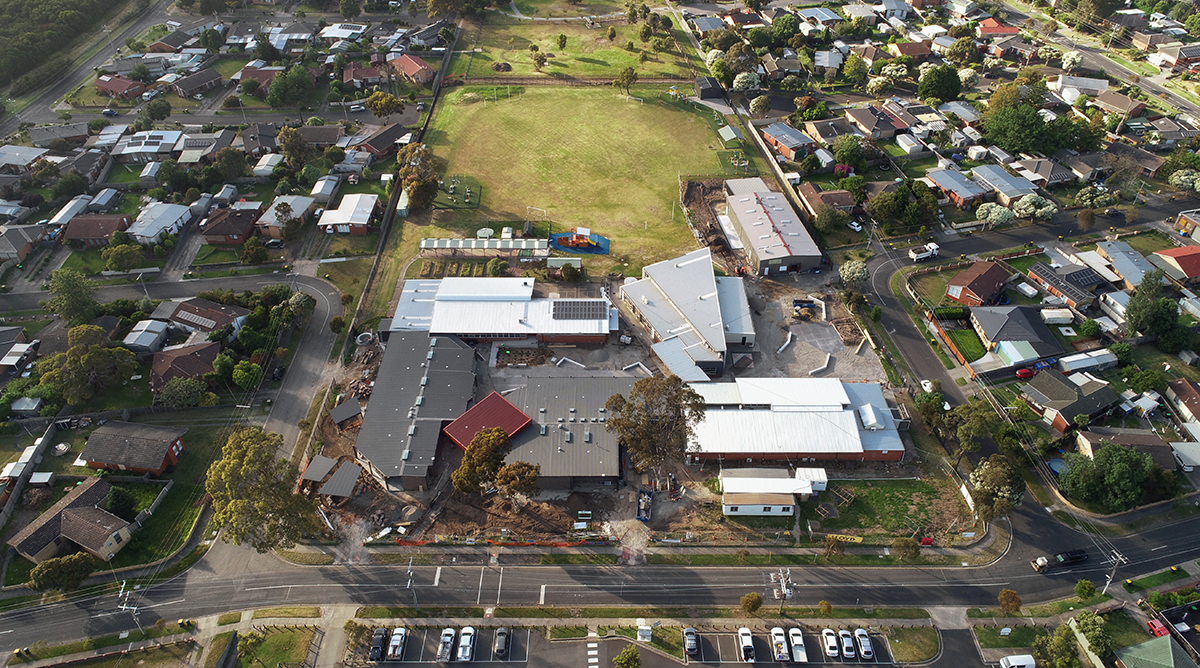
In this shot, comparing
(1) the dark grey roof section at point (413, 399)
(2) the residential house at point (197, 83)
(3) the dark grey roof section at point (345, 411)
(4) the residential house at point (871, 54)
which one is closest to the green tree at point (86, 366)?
(3) the dark grey roof section at point (345, 411)

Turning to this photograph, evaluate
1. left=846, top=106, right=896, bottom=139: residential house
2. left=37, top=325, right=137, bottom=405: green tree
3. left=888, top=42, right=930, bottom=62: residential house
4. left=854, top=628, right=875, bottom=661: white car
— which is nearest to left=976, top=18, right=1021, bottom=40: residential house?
left=888, top=42, right=930, bottom=62: residential house

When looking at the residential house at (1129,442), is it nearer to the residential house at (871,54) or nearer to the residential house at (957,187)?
the residential house at (957,187)

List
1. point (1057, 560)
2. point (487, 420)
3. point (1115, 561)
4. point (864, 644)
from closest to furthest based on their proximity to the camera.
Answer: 1. point (864, 644)
2. point (1057, 560)
3. point (1115, 561)
4. point (487, 420)

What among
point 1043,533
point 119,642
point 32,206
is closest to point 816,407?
point 1043,533

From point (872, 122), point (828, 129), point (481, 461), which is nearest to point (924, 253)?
point (828, 129)

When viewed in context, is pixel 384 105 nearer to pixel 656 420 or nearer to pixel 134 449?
pixel 134 449

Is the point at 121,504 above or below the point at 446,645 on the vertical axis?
below

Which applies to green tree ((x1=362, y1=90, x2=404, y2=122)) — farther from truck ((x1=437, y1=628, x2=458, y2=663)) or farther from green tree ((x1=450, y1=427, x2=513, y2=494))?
truck ((x1=437, y1=628, x2=458, y2=663))
